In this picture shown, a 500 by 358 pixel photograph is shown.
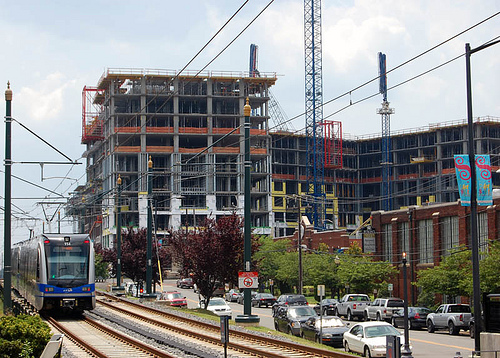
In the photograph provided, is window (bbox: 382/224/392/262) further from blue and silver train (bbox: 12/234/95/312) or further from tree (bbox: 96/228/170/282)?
blue and silver train (bbox: 12/234/95/312)

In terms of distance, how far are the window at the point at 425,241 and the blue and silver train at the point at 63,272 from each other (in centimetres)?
3338

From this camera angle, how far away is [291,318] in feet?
114

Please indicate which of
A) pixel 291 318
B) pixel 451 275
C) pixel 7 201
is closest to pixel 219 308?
pixel 291 318

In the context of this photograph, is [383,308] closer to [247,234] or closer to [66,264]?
[247,234]

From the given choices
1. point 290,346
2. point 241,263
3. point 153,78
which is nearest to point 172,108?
point 153,78

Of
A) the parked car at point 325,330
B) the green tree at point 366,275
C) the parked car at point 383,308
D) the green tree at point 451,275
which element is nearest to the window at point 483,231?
the green tree at point 451,275

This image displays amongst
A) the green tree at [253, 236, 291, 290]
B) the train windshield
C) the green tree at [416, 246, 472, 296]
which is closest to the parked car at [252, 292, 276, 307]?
the green tree at [253, 236, 291, 290]

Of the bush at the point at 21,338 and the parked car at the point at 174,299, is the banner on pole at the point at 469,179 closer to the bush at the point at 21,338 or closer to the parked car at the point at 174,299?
the bush at the point at 21,338

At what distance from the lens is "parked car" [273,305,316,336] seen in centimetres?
3400

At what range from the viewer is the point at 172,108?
130125 mm

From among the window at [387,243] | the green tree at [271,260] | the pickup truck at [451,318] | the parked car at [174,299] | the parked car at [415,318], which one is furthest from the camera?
the green tree at [271,260]

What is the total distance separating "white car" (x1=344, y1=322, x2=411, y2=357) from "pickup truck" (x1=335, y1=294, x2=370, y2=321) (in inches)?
867

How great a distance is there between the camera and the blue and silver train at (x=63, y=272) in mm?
32562

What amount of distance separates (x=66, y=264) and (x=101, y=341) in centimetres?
749
